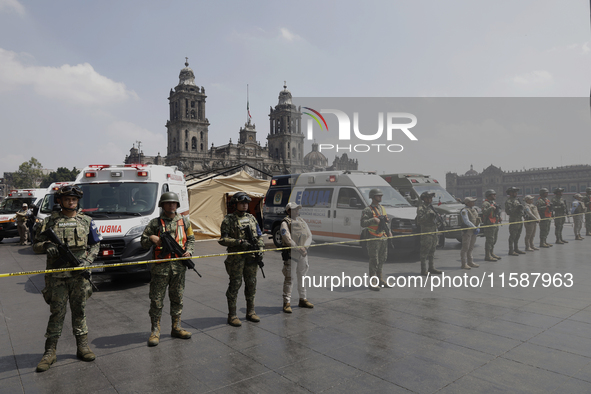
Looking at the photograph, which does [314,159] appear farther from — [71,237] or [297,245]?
[71,237]

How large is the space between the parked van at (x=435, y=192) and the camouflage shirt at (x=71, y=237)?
27.3 feet

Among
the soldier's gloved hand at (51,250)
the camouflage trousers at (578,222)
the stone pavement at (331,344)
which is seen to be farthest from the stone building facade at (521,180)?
the soldier's gloved hand at (51,250)

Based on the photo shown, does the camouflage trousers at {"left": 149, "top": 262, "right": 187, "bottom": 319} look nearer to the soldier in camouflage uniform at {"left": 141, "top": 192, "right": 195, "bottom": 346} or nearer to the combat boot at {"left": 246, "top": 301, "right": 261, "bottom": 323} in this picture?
the soldier in camouflage uniform at {"left": 141, "top": 192, "right": 195, "bottom": 346}

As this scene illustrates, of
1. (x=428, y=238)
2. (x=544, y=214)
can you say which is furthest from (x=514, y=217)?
(x=428, y=238)

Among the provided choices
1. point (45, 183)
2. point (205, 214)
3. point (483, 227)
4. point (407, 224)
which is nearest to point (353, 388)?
point (407, 224)

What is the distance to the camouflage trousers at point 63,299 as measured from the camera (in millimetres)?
3953

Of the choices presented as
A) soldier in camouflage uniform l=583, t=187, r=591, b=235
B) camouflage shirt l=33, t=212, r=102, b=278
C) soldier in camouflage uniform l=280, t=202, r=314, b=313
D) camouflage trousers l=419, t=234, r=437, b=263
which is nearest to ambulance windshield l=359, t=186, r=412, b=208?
camouflage trousers l=419, t=234, r=437, b=263

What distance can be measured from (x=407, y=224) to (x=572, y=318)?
4479 mm

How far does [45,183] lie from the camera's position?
10169 cm

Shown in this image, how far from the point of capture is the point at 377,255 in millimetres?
7219

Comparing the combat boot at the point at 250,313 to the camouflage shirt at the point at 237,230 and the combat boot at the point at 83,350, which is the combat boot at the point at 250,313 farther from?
the combat boot at the point at 83,350

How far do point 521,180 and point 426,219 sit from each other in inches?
281

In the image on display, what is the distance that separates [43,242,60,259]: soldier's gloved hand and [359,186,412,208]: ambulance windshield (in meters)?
7.30

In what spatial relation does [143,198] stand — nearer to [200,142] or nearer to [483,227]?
[483,227]
